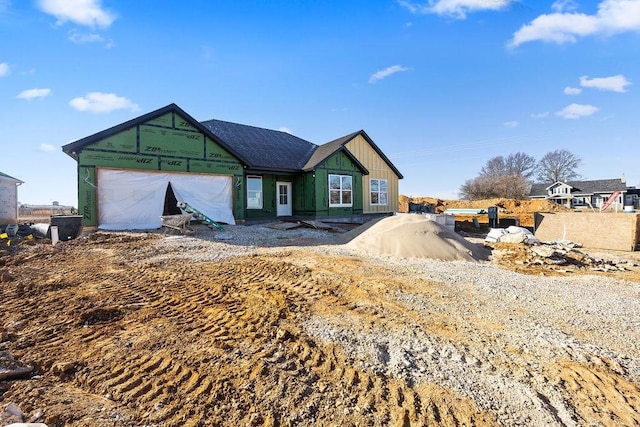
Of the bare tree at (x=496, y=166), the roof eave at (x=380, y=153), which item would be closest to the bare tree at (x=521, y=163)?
the bare tree at (x=496, y=166)

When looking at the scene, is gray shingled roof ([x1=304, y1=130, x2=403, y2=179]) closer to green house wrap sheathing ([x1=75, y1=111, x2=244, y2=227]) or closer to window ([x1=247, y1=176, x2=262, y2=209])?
window ([x1=247, y1=176, x2=262, y2=209])

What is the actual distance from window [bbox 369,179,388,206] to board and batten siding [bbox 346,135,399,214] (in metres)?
0.27

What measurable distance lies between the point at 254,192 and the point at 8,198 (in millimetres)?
17766

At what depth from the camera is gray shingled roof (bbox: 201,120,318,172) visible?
17.0m

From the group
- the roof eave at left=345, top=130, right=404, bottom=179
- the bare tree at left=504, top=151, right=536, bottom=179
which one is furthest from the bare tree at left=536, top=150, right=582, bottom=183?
the roof eave at left=345, top=130, right=404, bottom=179

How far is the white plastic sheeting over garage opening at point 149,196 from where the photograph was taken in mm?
12031

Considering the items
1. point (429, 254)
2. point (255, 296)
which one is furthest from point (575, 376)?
point (429, 254)

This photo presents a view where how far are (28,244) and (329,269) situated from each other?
11042mm

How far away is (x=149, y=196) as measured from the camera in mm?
12812

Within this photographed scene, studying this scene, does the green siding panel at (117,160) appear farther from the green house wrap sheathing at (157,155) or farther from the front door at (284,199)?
the front door at (284,199)

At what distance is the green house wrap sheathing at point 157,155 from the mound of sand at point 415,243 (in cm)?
795

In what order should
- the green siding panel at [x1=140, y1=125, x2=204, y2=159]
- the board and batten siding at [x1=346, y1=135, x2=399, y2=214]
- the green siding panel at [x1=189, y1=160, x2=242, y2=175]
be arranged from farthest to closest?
the board and batten siding at [x1=346, y1=135, x2=399, y2=214] → the green siding panel at [x1=189, y1=160, x2=242, y2=175] → the green siding panel at [x1=140, y1=125, x2=204, y2=159]

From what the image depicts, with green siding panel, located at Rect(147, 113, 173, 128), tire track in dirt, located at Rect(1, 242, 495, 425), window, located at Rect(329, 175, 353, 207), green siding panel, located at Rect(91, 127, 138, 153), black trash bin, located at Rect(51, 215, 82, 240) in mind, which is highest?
green siding panel, located at Rect(147, 113, 173, 128)

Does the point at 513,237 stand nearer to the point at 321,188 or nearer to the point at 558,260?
the point at 558,260
